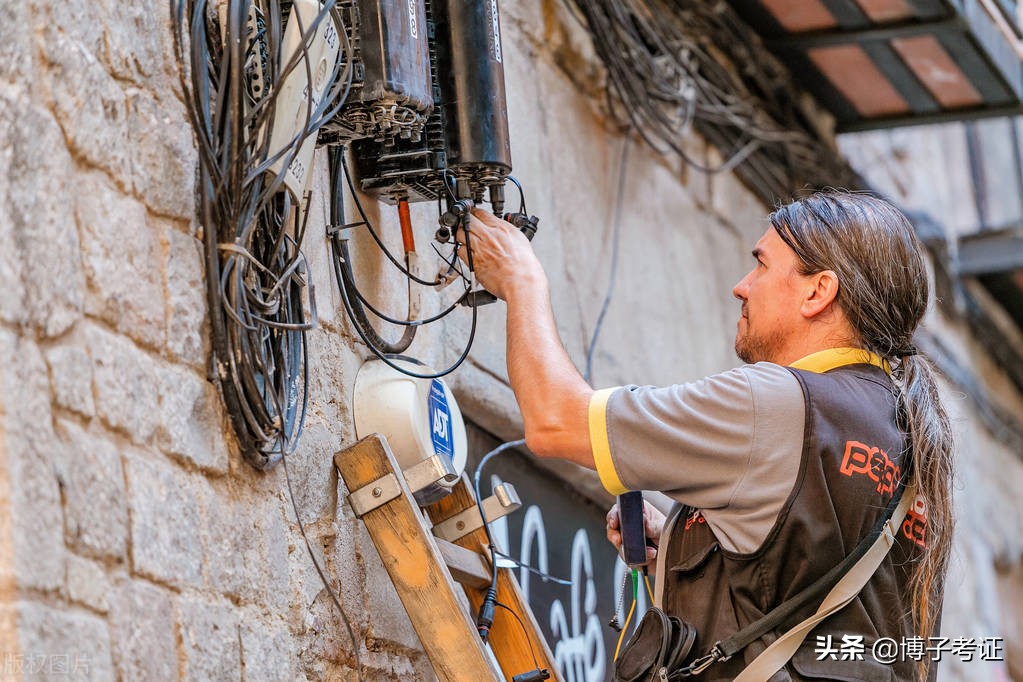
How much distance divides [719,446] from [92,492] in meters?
1.02

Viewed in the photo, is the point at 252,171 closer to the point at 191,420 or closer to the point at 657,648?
the point at 191,420

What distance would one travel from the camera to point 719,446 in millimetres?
2453

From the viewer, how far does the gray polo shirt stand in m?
2.45

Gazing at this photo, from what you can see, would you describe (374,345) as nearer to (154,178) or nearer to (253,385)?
(253,385)

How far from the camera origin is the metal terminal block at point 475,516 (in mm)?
2982

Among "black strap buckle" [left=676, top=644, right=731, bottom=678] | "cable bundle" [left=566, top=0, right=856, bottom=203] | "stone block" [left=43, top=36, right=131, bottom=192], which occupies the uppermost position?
"cable bundle" [left=566, top=0, right=856, bottom=203]

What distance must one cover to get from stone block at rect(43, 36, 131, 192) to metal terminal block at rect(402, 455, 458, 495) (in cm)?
85

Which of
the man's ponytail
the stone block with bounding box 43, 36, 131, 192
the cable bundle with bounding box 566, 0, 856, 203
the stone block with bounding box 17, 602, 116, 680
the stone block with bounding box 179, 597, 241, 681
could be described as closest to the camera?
the stone block with bounding box 17, 602, 116, 680

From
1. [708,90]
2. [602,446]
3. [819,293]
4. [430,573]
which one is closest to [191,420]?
[430,573]

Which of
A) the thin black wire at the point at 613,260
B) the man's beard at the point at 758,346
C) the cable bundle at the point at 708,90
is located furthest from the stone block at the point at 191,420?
the cable bundle at the point at 708,90

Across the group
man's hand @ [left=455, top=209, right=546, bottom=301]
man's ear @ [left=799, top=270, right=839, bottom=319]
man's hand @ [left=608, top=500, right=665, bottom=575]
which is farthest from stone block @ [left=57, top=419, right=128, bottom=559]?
man's ear @ [left=799, top=270, right=839, bottom=319]

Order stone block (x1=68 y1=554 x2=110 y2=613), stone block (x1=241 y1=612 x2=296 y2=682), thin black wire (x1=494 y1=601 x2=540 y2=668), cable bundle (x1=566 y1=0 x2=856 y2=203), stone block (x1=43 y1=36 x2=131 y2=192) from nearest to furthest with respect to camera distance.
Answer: stone block (x1=68 y1=554 x2=110 y2=613) → stone block (x1=43 y1=36 x2=131 y2=192) → stone block (x1=241 y1=612 x2=296 y2=682) → thin black wire (x1=494 y1=601 x2=540 y2=668) → cable bundle (x1=566 y1=0 x2=856 y2=203)

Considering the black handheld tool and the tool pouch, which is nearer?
the tool pouch

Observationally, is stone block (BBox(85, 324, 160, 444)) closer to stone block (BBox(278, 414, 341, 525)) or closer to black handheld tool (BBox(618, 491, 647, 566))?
stone block (BBox(278, 414, 341, 525))
